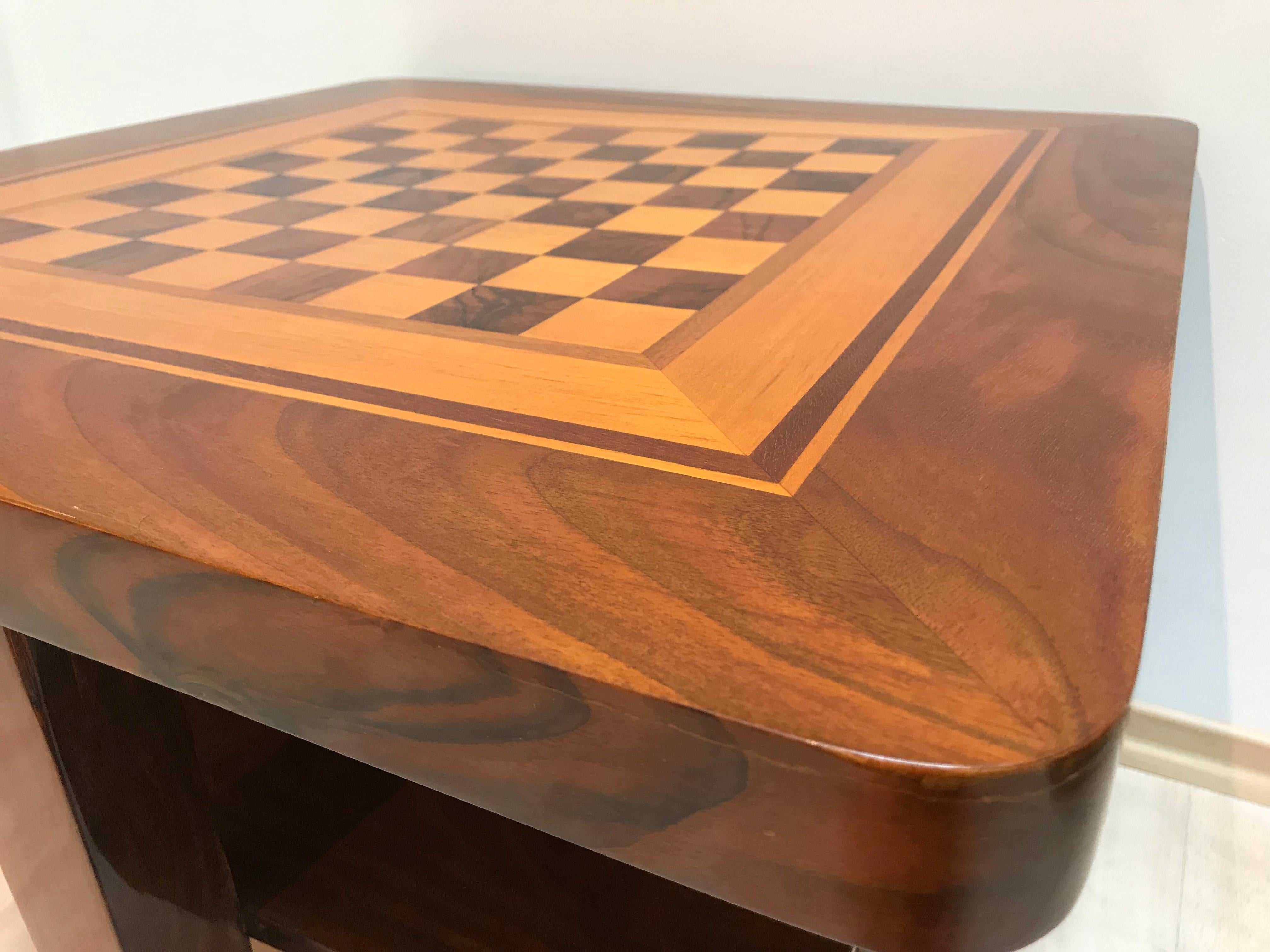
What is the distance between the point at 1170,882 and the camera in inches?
40.6

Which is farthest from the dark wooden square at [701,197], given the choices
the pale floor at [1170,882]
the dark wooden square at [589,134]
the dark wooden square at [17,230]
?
the pale floor at [1170,882]

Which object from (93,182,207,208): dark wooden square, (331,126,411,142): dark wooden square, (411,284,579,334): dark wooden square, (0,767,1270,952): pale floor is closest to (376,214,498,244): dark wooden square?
(411,284,579,334): dark wooden square

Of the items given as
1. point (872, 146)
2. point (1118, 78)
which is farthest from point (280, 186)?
point (1118, 78)

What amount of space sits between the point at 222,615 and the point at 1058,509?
11.5 inches

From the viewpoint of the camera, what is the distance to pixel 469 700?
308mm

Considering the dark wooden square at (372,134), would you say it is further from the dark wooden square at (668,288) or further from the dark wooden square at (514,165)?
the dark wooden square at (668,288)

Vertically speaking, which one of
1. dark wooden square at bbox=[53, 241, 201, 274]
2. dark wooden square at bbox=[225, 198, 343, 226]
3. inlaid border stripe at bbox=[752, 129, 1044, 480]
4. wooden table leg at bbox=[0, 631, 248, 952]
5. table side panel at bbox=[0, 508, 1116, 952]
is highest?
dark wooden square at bbox=[53, 241, 201, 274]

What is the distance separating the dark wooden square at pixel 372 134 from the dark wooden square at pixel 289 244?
34 cm

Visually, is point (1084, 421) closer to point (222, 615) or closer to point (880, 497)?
point (880, 497)

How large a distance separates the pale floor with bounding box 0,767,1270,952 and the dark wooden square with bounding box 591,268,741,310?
0.73m

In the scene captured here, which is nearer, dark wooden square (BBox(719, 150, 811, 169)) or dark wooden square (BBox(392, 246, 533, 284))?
dark wooden square (BBox(392, 246, 533, 284))

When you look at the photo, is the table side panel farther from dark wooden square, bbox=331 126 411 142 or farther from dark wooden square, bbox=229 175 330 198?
dark wooden square, bbox=331 126 411 142

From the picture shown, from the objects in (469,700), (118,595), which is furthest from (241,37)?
(469,700)

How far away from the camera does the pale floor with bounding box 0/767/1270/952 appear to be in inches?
38.0
